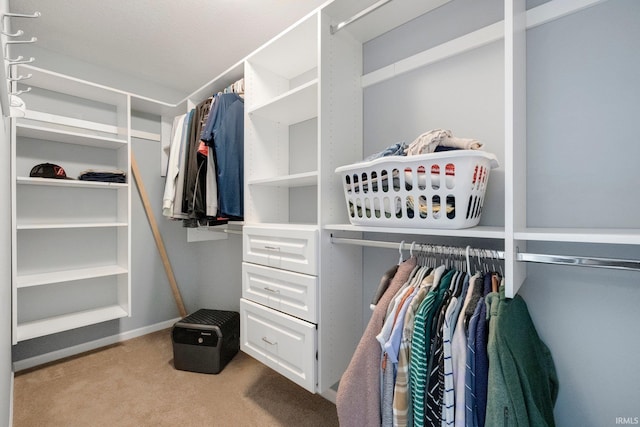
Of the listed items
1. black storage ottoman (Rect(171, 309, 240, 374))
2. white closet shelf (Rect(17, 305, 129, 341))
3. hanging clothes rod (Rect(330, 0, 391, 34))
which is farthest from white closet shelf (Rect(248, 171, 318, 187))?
white closet shelf (Rect(17, 305, 129, 341))

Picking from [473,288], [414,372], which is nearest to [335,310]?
[414,372]

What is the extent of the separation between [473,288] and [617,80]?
0.82m

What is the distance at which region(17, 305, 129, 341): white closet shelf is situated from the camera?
196 centimetres

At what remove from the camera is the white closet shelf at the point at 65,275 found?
6.44 feet

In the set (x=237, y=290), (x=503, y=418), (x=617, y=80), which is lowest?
(x=237, y=290)

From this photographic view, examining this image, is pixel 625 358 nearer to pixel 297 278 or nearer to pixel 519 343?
pixel 519 343

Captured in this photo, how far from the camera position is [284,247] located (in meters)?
1.44

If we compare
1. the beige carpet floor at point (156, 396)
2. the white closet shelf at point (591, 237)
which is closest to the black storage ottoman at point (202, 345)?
the beige carpet floor at point (156, 396)

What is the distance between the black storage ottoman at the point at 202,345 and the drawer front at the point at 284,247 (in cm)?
76

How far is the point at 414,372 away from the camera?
886mm

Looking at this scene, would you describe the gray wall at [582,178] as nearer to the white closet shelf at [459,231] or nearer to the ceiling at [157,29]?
the white closet shelf at [459,231]

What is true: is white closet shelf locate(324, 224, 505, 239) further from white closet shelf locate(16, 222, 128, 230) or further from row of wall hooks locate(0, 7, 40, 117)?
white closet shelf locate(16, 222, 128, 230)

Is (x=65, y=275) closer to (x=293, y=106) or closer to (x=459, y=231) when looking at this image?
(x=293, y=106)

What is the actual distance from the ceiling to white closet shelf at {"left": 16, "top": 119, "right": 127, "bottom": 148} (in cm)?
55
